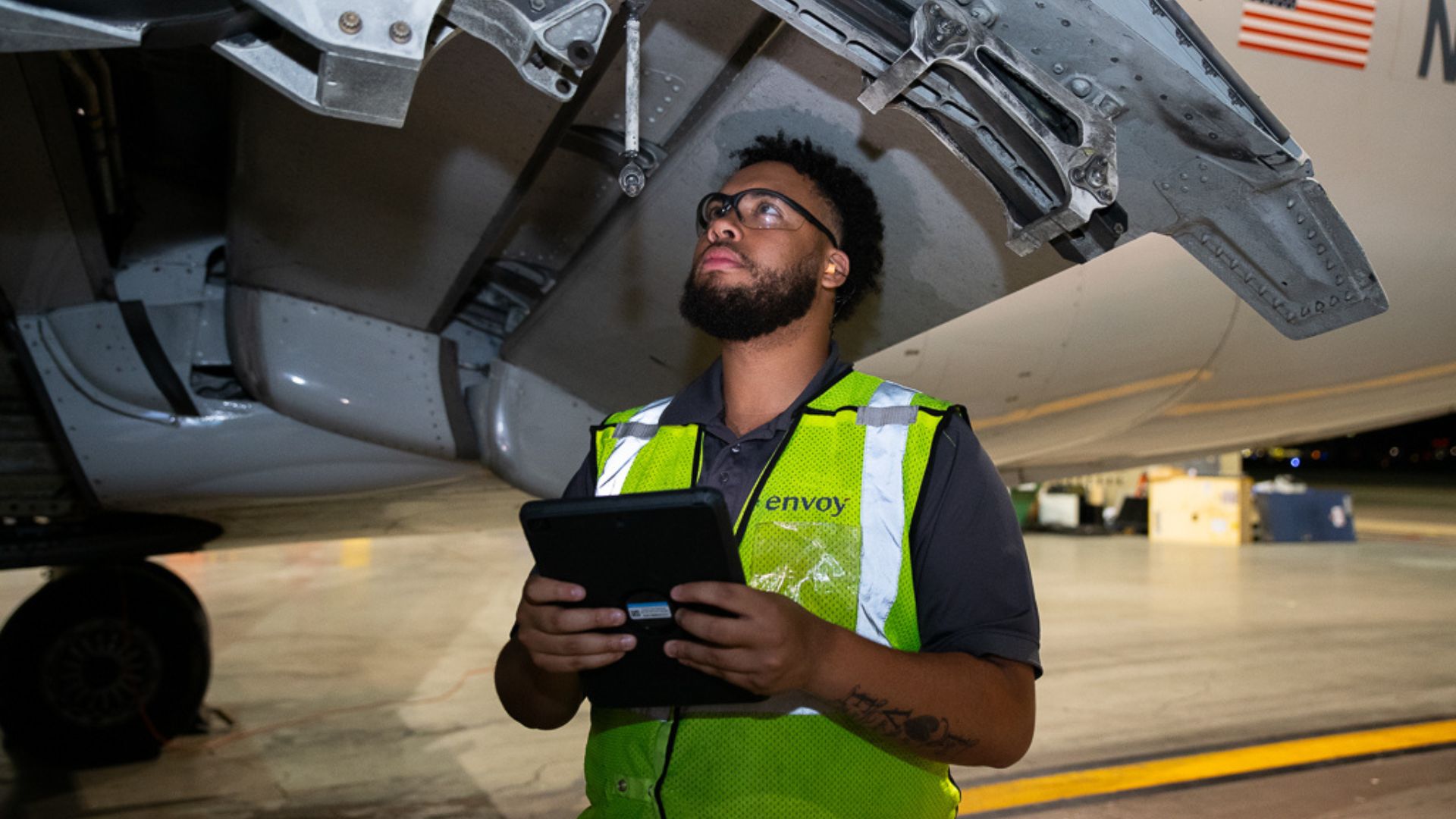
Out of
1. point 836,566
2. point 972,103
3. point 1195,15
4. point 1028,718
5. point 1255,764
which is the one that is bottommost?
point 1255,764

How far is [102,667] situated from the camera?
477 centimetres

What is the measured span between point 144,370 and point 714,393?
2.22 metres

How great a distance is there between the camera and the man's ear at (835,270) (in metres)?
1.70

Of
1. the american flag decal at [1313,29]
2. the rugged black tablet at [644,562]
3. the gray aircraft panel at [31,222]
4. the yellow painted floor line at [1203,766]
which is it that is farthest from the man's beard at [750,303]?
the yellow painted floor line at [1203,766]

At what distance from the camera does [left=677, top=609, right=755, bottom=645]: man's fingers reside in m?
1.13

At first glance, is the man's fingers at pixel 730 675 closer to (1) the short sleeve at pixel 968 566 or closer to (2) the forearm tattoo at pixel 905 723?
(2) the forearm tattoo at pixel 905 723

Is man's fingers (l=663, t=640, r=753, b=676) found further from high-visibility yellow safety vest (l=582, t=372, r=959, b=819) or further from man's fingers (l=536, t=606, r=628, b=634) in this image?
high-visibility yellow safety vest (l=582, t=372, r=959, b=819)

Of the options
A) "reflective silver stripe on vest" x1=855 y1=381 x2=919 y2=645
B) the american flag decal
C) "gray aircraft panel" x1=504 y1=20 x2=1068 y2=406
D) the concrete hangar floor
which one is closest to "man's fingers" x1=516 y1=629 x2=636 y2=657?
"reflective silver stripe on vest" x1=855 y1=381 x2=919 y2=645

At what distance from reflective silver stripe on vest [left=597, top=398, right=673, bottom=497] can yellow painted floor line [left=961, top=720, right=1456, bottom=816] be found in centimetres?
252

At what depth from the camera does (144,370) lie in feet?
10.6

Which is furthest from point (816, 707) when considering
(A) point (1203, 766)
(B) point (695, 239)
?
(A) point (1203, 766)

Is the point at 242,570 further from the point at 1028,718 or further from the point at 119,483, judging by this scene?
the point at 1028,718

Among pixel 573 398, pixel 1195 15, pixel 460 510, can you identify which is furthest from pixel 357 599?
pixel 1195 15

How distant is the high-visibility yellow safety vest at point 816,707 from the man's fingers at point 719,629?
257 millimetres
